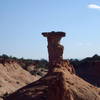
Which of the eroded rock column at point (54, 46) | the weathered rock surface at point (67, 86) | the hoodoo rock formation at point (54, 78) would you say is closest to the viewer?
the weathered rock surface at point (67, 86)

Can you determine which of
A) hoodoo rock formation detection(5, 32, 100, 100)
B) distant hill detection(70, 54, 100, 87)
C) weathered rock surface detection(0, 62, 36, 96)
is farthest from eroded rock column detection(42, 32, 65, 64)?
distant hill detection(70, 54, 100, 87)

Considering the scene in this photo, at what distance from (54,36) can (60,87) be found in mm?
15222

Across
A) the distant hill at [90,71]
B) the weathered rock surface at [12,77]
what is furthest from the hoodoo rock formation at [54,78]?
the distant hill at [90,71]

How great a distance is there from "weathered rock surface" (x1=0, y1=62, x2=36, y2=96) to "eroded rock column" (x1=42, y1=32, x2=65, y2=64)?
28993 mm

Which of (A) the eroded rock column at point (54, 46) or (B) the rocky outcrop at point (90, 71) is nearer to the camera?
(A) the eroded rock column at point (54, 46)

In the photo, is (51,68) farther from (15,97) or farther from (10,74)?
(10,74)

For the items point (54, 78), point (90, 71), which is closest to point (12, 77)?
point (90, 71)

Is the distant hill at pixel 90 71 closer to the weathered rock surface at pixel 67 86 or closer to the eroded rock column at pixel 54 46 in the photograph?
the eroded rock column at pixel 54 46

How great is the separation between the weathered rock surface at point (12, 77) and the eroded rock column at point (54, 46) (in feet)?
95.1

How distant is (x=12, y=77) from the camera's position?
82.2m

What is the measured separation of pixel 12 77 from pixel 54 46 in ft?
146

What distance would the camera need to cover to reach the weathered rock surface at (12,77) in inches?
2832

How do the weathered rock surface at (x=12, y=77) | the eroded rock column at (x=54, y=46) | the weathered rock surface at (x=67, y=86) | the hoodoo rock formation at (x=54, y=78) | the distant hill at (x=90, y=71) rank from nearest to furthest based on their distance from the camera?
the weathered rock surface at (x=67, y=86)
the hoodoo rock formation at (x=54, y=78)
the eroded rock column at (x=54, y=46)
the weathered rock surface at (x=12, y=77)
the distant hill at (x=90, y=71)

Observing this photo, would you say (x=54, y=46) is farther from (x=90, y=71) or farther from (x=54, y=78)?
(x=90, y=71)
